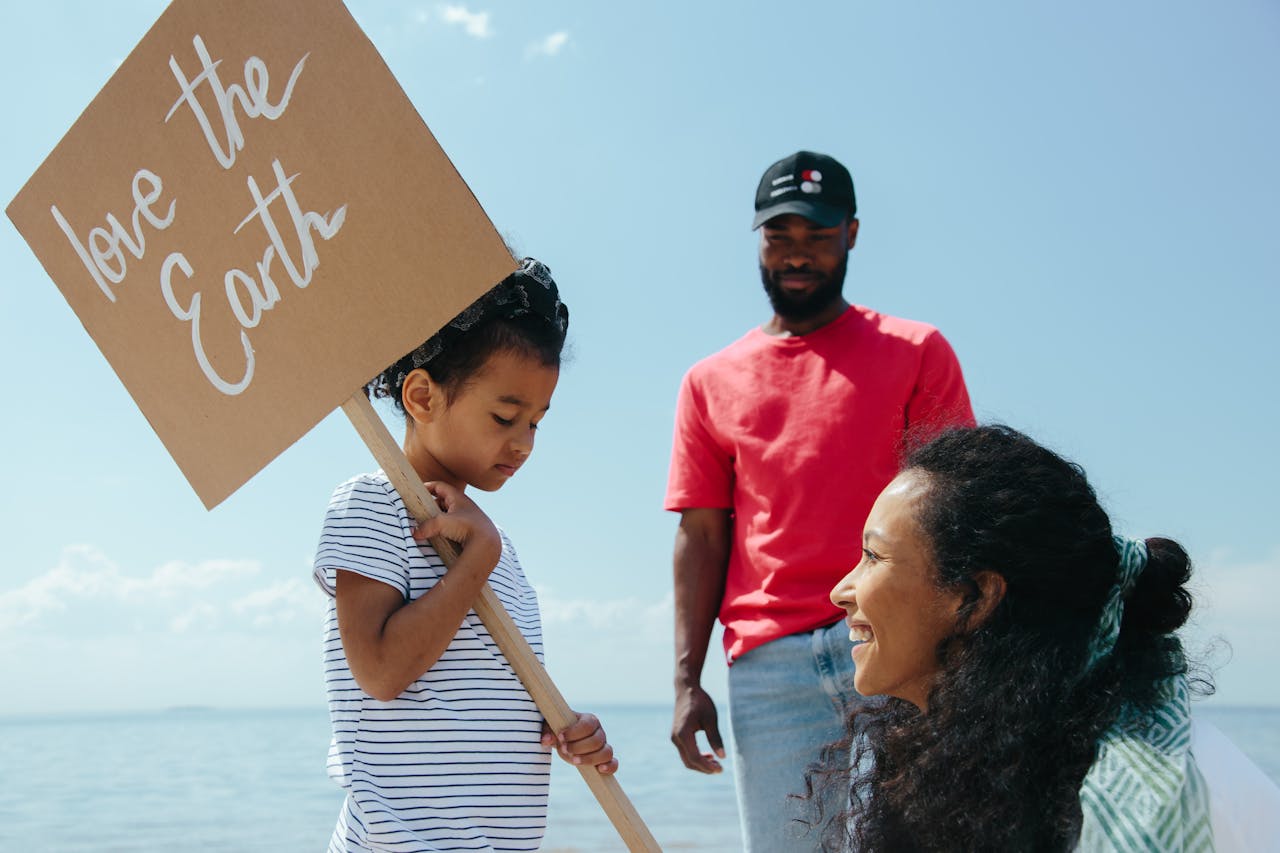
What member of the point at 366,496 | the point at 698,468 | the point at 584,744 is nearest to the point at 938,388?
the point at 698,468

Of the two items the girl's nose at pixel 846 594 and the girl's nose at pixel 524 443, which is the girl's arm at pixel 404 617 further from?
the girl's nose at pixel 846 594

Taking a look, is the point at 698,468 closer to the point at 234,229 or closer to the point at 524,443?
the point at 524,443

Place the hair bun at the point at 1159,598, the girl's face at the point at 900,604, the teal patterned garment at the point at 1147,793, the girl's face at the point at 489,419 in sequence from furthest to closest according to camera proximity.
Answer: the girl's face at the point at 489,419 < the girl's face at the point at 900,604 < the hair bun at the point at 1159,598 < the teal patterned garment at the point at 1147,793

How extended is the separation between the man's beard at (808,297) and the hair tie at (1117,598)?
5.17 feet

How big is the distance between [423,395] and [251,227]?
0.45 meters

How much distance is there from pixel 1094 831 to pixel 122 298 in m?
1.90

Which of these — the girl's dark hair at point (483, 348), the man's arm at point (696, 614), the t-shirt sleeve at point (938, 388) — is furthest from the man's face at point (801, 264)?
the girl's dark hair at point (483, 348)

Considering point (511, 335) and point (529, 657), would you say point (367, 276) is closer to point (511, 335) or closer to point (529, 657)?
point (511, 335)

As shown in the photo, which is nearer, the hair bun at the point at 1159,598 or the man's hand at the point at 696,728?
the hair bun at the point at 1159,598

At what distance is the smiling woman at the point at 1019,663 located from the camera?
64.6 inches

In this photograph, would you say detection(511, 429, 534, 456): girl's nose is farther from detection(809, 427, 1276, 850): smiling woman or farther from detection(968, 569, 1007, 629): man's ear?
detection(968, 569, 1007, 629): man's ear

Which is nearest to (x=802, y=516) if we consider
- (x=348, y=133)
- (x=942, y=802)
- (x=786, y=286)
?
(x=786, y=286)

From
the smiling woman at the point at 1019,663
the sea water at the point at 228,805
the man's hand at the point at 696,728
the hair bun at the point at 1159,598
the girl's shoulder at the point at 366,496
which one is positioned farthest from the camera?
the sea water at the point at 228,805

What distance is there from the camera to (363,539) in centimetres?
215
